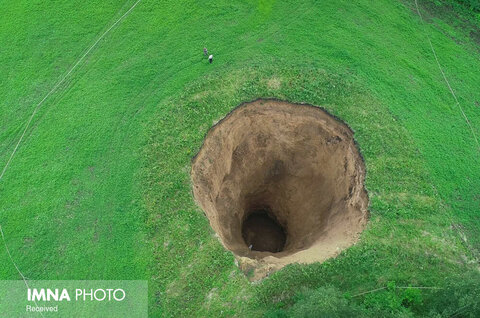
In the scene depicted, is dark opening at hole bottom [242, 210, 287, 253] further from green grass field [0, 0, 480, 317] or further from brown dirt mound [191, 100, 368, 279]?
green grass field [0, 0, 480, 317]

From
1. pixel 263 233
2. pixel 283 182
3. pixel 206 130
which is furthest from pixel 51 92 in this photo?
A: pixel 263 233

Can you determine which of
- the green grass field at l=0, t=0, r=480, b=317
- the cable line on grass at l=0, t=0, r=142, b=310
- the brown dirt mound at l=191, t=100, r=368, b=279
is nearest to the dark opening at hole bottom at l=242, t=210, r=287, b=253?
the brown dirt mound at l=191, t=100, r=368, b=279

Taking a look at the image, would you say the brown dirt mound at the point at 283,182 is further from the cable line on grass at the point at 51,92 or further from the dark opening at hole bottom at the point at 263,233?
the cable line on grass at the point at 51,92

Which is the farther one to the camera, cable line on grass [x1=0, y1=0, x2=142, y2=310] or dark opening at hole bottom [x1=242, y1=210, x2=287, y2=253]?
dark opening at hole bottom [x1=242, y1=210, x2=287, y2=253]

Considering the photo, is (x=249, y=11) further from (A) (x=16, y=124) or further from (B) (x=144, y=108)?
(A) (x=16, y=124)

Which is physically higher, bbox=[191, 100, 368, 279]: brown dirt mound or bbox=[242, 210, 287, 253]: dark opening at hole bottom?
bbox=[191, 100, 368, 279]: brown dirt mound
